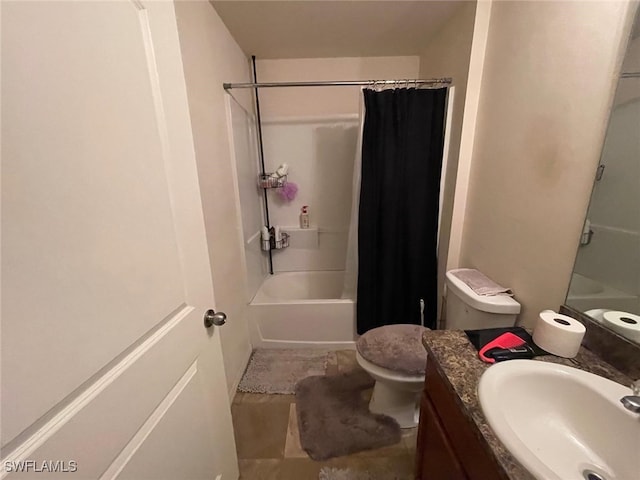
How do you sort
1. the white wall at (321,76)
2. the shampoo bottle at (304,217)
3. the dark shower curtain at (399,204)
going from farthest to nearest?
1. the shampoo bottle at (304,217)
2. the white wall at (321,76)
3. the dark shower curtain at (399,204)

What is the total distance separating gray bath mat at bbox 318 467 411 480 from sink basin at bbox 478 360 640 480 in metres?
0.84

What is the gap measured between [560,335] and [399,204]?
42.2 inches

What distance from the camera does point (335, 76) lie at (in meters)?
2.28

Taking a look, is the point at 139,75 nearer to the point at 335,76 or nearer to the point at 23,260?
the point at 23,260

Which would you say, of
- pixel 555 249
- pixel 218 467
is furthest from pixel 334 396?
pixel 555 249

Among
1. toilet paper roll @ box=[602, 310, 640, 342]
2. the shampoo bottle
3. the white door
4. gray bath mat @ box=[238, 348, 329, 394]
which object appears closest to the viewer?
the white door

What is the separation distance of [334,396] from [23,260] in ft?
5.37

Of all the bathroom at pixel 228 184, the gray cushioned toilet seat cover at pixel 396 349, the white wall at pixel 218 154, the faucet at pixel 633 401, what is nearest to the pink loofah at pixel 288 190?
the bathroom at pixel 228 184

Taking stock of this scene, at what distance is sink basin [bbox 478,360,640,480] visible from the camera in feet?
1.96

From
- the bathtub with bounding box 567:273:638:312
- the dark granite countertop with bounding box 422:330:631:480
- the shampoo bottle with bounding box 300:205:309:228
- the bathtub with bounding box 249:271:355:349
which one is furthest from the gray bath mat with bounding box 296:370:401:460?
the shampoo bottle with bounding box 300:205:309:228

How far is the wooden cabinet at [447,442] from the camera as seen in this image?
2.03 ft

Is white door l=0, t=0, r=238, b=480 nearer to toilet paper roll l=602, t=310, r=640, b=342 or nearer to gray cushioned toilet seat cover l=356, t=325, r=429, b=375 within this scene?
gray cushioned toilet seat cover l=356, t=325, r=429, b=375

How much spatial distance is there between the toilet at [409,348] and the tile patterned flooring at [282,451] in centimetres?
16

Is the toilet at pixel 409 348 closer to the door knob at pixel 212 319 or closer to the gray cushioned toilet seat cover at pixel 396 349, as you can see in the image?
the gray cushioned toilet seat cover at pixel 396 349
